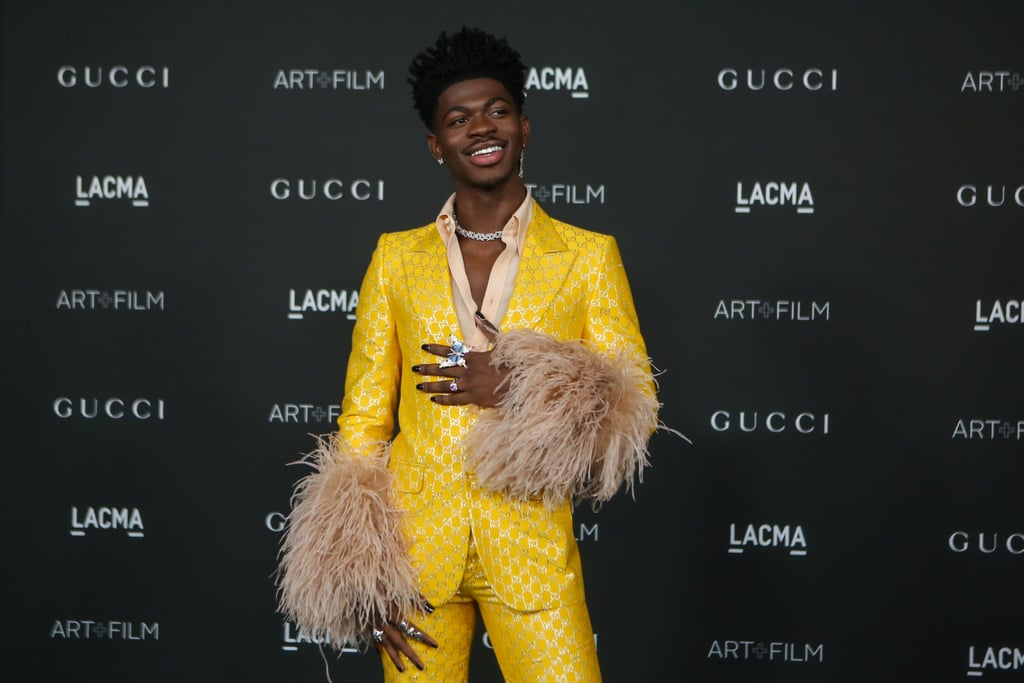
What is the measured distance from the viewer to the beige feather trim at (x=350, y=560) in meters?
1.89

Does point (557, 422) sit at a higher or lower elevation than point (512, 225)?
lower

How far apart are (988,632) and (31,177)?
129 inches

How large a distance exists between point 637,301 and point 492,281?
1394 mm

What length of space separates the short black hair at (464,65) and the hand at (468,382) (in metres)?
0.50

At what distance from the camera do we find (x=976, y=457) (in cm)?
325

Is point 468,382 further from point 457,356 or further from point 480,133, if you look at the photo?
point 480,133

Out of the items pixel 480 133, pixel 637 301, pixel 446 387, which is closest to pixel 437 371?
pixel 446 387

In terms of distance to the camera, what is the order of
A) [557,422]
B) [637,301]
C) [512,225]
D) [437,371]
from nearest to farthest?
[557,422], [437,371], [512,225], [637,301]

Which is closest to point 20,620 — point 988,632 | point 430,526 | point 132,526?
point 132,526

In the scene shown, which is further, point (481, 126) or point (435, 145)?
point (435, 145)

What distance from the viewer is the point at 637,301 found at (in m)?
3.33

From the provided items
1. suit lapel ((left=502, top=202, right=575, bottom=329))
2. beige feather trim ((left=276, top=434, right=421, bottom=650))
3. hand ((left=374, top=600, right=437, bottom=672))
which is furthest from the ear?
hand ((left=374, top=600, right=437, bottom=672))

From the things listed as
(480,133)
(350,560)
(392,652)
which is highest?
(480,133)

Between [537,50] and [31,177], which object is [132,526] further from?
[537,50]
